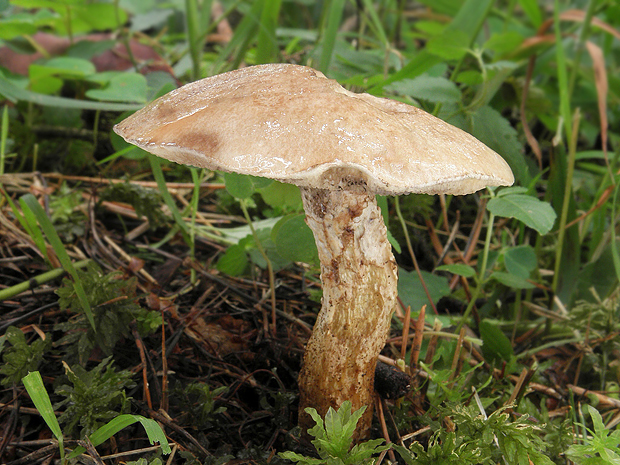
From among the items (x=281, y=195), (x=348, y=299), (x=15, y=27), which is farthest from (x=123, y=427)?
(x=15, y=27)

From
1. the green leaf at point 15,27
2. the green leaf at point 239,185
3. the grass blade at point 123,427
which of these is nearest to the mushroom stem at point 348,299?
the green leaf at point 239,185

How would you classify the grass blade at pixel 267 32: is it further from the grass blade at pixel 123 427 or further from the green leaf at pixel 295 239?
the grass blade at pixel 123 427

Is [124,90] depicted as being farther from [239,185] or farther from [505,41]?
[505,41]

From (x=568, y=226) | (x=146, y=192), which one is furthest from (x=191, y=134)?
(x=568, y=226)

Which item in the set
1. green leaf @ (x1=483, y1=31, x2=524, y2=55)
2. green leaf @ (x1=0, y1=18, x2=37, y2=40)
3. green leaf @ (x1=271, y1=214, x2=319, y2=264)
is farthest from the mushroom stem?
green leaf @ (x1=0, y1=18, x2=37, y2=40)

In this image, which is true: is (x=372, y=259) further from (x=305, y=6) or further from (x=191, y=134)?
(x=305, y=6)
